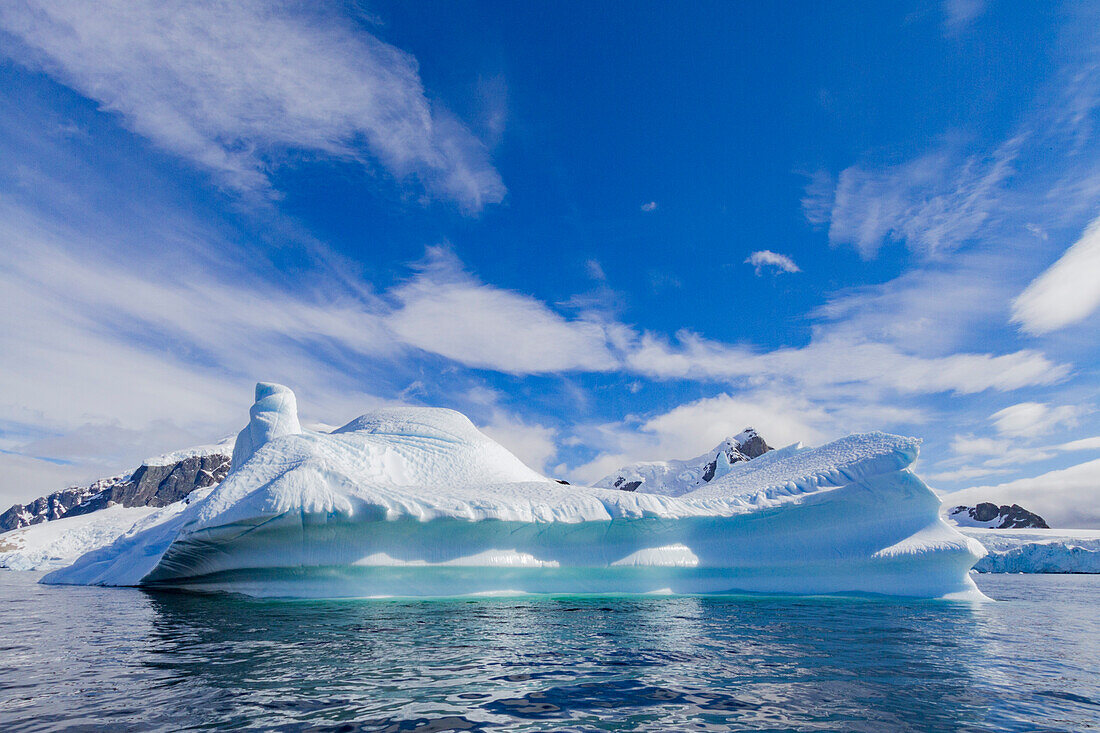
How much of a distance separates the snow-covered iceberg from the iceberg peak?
3797mm

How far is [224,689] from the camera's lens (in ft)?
14.6

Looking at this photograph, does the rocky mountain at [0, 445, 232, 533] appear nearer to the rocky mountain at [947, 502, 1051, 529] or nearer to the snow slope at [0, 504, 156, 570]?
the snow slope at [0, 504, 156, 570]

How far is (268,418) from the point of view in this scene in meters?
19.9

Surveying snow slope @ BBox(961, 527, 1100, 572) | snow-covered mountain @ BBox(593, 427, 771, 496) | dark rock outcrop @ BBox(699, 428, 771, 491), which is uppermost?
dark rock outcrop @ BBox(699, 428, 771, 491)

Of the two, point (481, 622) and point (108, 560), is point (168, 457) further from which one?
point (481, 622)

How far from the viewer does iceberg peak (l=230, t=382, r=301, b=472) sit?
1978cm

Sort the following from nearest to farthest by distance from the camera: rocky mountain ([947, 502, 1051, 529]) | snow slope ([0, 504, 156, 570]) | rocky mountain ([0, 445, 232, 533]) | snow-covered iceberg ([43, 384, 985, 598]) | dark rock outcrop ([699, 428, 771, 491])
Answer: snow-covered iceberg ([43, 384, 985, 598])
snow slope ([0, 504, 156, 570])
rocky mountain ([947, 502, 1051, 529])
dark rock outcrop ([699, 428, 771, 491])
rocky mountain ([0, 445, 232, 533])

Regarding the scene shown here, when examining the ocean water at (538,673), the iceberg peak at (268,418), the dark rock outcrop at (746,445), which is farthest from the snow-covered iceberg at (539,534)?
the dark rock outcrop at (746,445)

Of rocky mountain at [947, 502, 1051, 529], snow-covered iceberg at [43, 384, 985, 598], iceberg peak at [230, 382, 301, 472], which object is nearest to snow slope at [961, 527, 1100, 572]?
snow-covered iceberg at [43, 384, 985, 598]

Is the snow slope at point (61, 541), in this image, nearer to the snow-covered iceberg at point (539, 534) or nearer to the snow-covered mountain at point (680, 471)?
the snow-covered iceberg at point (539, 534)

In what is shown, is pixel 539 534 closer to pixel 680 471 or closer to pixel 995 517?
pixel 680 471

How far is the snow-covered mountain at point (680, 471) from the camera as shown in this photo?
73.1m

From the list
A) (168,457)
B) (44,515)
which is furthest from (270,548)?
(44,515)

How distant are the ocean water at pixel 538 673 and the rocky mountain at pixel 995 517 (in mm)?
112617
